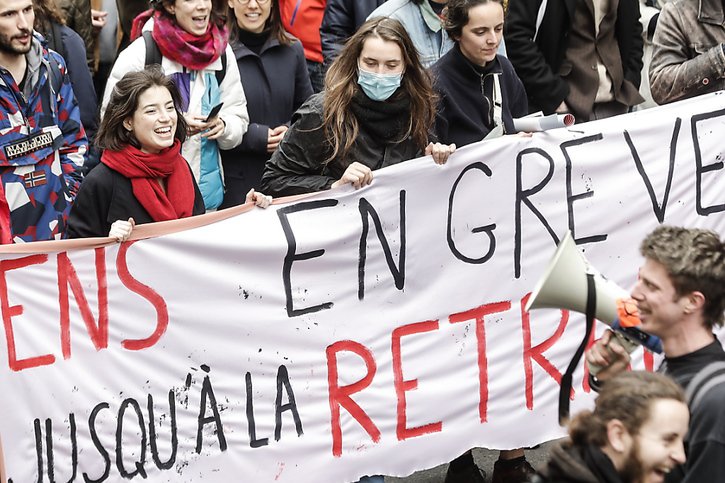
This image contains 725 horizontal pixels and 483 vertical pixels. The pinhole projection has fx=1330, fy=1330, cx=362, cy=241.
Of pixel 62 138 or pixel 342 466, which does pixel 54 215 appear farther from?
pixel 342 466

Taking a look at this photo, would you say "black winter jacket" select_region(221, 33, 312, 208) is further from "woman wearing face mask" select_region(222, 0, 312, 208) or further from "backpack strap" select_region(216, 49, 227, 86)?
"backpack strap" select_region(216, 49, 227, 86)

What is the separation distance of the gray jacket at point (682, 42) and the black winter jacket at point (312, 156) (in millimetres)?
1753

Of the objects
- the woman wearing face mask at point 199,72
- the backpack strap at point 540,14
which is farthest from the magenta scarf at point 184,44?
the backpack strap at point 540,14

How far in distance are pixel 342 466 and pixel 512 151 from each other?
146cm

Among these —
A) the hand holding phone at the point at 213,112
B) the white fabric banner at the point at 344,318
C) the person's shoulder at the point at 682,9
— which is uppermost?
the person's shoulder at the point at 682,9

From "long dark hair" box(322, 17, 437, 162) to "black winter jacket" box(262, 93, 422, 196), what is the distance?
45 millimetres

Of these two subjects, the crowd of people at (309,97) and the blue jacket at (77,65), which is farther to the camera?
the blue jacket at (77,65)

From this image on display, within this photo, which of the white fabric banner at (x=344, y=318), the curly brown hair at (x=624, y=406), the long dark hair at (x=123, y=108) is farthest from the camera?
the long dark hair at (x=123, y=108)

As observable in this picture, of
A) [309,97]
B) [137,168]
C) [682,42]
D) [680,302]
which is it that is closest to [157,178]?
[137,168]

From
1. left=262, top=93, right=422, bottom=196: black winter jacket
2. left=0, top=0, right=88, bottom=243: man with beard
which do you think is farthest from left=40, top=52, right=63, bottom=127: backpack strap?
left=262, top=93, right=422, bottom=196: black winter jacket

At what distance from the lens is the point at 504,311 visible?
5473mm

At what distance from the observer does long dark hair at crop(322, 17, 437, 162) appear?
5.21m

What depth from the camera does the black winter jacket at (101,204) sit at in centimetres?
502

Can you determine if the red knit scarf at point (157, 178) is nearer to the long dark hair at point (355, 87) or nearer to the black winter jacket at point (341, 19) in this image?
the long dark hair at point (355, 87)
